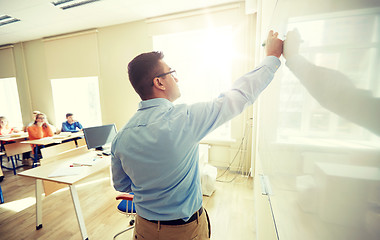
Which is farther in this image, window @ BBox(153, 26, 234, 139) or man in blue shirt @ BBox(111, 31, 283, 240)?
window @ BBox(153, 26, 234, 139)

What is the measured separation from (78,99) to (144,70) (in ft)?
17.2

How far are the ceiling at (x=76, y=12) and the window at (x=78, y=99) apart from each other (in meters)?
1.35

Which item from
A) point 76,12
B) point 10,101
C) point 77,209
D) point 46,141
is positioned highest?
point 76,12

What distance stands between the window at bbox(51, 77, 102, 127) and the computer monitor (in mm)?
2403

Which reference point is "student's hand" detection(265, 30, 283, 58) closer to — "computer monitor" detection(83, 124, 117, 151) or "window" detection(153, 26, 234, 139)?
"computer monitor" detection(83, 124, 117, 151)

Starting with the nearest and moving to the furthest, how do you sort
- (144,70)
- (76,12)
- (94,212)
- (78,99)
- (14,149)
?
(144,70)
(94,212)
(76,12)
(14,149)
(78,99)

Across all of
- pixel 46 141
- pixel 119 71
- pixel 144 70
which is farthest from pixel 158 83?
pixel 46 141

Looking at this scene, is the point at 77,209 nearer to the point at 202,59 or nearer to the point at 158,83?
the point at 158,83

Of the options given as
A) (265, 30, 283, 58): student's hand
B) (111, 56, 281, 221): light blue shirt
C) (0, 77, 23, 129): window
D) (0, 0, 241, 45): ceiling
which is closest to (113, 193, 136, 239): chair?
(111, 56, 281, 221): light blue shirt

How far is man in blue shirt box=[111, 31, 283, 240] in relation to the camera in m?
0.75

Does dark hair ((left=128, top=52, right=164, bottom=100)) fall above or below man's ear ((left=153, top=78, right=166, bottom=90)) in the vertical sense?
above

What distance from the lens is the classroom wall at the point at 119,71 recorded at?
3256 millimetres

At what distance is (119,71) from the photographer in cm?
425

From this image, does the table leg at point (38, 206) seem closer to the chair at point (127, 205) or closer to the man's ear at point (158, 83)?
the chair at point (127, 205)
